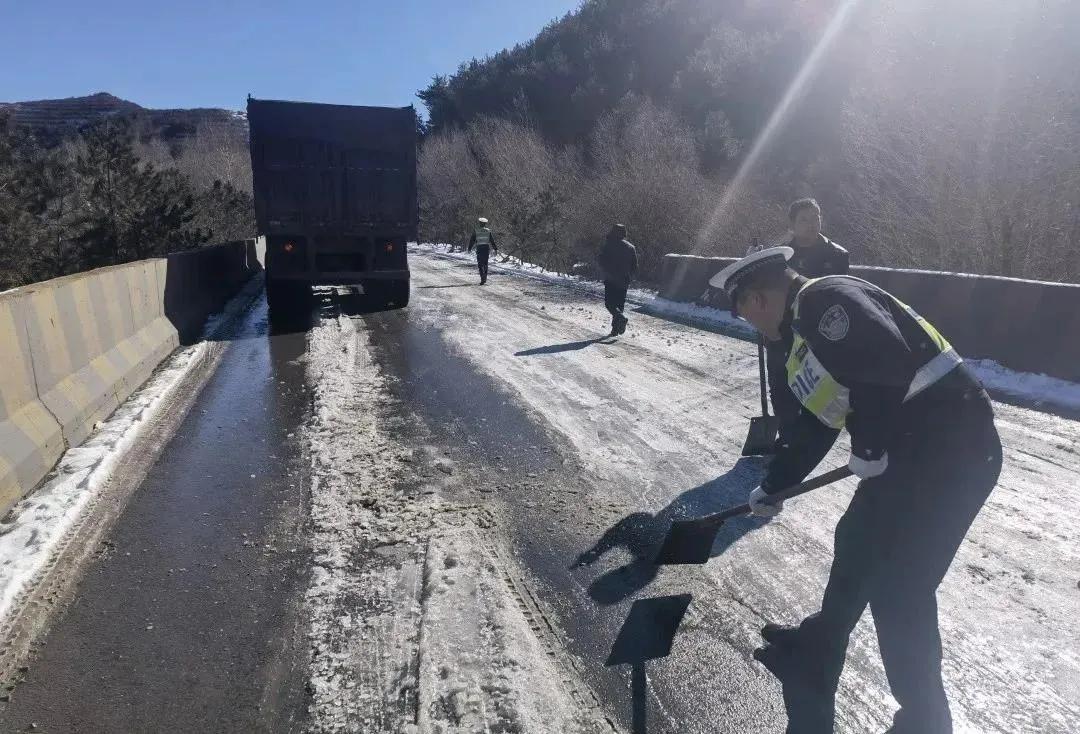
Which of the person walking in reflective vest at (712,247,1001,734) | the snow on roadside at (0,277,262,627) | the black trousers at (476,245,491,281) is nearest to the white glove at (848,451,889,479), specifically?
the person walking in reflective vest at (712,247,1001,734)

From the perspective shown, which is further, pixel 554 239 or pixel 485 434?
pixel 554 239

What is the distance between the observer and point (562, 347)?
9492 mm

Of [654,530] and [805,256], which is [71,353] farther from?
[805,256]

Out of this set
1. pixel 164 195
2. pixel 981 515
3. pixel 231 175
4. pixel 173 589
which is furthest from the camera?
pixel 231 175

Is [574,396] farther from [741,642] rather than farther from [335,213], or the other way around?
[335,213]

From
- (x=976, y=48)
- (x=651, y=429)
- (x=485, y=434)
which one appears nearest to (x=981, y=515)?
(x=651, y=429)

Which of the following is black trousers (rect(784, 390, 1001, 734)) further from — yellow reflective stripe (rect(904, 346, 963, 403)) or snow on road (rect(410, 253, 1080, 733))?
snow on road (rect(410, 253, 1080, 733))

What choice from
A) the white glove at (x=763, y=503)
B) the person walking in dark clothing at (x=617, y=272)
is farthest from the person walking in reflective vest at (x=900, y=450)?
the person walking in dark clothing at (x=617, y=272)

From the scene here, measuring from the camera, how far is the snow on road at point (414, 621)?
264cm

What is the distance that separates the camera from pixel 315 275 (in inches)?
508

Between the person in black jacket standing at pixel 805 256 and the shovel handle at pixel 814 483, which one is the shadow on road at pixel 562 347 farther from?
the shovel handle at pixel 814 483

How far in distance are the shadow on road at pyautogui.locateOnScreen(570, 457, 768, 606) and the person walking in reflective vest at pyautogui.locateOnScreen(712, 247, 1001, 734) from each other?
4.13 ft

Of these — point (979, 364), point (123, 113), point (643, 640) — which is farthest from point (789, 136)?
point (123, 113)

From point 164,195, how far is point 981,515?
29.1 m
